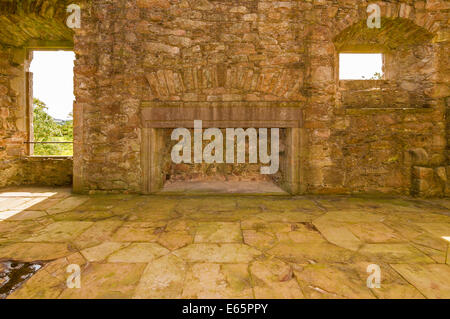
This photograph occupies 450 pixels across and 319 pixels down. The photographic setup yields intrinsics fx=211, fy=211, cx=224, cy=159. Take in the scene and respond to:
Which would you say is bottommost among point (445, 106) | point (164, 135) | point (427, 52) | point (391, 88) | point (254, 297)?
point (254, 297)

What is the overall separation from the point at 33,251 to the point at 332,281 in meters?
2.45

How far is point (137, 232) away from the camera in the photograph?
7.45ft

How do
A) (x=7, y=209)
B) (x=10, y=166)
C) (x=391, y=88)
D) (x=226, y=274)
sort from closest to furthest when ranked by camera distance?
1. (x=226, y=274)
2. (x=7, y=209)
3. (x=391, y=88)
4. (x=10, y=166)

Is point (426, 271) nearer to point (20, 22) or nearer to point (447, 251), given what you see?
point (447, 251)

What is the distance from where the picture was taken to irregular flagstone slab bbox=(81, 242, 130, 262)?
1757 mm

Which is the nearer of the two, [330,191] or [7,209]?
[7,209]

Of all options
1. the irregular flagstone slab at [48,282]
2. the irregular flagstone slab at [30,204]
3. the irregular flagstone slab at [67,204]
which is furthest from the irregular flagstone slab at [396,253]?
the irregular flagstone slab at [30,204]

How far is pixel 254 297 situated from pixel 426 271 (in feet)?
4.41

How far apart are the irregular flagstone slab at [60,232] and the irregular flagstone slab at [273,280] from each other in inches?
73.1

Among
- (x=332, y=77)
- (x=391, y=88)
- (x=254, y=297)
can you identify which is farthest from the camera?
(x=391, y=88)

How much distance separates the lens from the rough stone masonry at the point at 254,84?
12.2 feet

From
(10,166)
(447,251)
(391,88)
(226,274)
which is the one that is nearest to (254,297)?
(226,274)

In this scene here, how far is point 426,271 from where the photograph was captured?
1.58 metres

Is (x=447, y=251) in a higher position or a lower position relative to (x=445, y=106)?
lower
